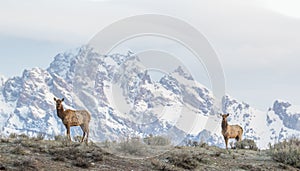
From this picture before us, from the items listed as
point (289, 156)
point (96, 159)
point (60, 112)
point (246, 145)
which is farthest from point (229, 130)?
point (96, 159)

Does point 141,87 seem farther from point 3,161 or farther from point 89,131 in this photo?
point 3,161

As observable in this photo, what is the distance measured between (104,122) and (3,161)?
24.7 ft

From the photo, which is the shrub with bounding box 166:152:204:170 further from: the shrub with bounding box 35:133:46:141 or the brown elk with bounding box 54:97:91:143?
the brown elk with bounding box 54:97:91:143

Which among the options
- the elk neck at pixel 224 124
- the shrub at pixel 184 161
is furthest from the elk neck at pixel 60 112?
the elk neck at pixel 224 124

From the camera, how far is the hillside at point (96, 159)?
1606 cm

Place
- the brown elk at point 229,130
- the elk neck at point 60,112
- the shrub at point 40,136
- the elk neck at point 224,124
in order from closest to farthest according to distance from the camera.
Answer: the shrub at point 40,136, the elk neck at point 60,112, the brown elk at point 229,130, the elk neck at point 224,124

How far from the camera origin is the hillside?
16.1 metres

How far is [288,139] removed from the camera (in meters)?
25.7

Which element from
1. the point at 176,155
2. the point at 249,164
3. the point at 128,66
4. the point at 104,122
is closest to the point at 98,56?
the point at 128,66

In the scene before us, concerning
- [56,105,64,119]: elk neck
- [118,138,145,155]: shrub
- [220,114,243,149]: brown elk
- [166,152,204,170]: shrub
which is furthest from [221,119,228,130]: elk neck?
[118,138,145,155]: shrub

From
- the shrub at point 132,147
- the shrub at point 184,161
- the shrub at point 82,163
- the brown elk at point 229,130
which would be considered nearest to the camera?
the shrub at point 82,163

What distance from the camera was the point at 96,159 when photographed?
56.4 feet

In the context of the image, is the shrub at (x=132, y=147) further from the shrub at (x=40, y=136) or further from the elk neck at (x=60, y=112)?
the elk neck at (x=60, y=112)

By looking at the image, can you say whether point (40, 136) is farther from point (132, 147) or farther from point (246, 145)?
point (246, 145)
